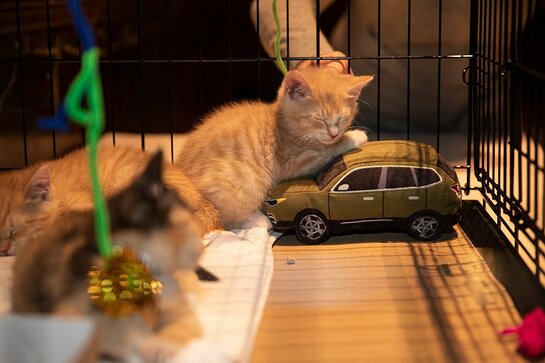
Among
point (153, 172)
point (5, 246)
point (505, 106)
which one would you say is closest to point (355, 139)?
point (505, 106)

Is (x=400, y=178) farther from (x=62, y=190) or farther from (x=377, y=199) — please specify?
(x=62, y=190)

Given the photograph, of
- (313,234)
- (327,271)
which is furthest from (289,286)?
(313,234)

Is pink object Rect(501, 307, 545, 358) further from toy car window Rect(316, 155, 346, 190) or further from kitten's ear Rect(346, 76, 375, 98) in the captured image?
kitten's ear Rect(346, 76, 375, 98)

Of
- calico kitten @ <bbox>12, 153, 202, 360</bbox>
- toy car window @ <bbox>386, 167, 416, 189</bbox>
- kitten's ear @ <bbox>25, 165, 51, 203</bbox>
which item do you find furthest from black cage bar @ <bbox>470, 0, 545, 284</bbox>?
kitten's ear @ <bbox>25, 165, 51, 203</bbox>

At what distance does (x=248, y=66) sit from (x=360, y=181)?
2.03 m

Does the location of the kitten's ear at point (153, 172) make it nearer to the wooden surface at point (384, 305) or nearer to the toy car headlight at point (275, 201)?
the wooden surface at point (384, 305)

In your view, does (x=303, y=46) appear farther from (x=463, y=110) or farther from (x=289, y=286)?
(x=289, y=286)

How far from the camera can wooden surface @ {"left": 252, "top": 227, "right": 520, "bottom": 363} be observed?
6.23 ft

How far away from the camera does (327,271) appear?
8.07 ft

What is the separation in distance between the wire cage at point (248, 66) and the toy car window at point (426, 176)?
0.19 metres

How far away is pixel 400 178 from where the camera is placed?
273cm

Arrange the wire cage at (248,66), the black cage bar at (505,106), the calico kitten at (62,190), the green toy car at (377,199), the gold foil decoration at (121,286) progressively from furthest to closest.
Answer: the wire cage at (248,66), the green toy car at (377,199), the calico kitten at (62,190), the black cage bar at (505,106), the gold foil decoration at (121,286)

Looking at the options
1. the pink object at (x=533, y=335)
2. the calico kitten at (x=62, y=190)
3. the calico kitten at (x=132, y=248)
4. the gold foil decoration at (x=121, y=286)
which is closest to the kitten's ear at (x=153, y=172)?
the calico kitten at (x=132, y=248)

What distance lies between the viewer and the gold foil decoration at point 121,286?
149 cm
